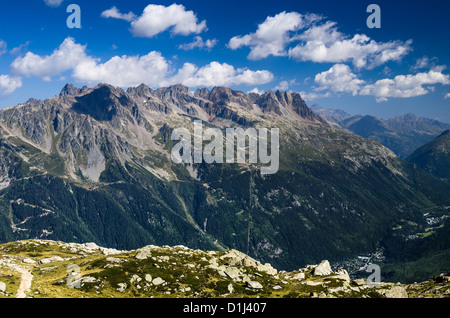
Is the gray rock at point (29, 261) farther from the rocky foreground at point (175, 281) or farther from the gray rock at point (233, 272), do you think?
the gray rock at point (233, 272)

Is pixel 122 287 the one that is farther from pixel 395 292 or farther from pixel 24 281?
pixel 395 292

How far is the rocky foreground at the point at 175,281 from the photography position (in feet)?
274

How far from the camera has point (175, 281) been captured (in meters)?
96.1

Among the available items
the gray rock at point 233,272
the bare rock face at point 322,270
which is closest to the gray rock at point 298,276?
the bare rock face at point 322,270

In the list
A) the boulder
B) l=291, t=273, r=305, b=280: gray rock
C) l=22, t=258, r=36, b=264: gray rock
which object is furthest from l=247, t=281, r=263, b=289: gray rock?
l=22, t=258, r=36, b=264: gray rock

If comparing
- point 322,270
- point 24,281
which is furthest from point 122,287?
point 322,270

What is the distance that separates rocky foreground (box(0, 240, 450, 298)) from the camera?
83.4 metres

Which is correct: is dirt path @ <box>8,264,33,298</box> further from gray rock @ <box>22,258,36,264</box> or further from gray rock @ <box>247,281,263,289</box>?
gray rock @ <box>247,281,263,289</box>

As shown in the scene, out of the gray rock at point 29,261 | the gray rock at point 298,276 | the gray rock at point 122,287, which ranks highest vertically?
the gray rock at point 122,287
